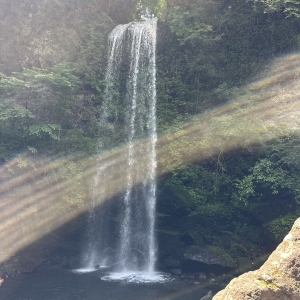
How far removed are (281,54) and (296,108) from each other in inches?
134

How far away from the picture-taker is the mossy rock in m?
12.8

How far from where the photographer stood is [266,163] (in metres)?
13.7

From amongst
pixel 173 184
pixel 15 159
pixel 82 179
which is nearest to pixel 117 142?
pixel 82 179

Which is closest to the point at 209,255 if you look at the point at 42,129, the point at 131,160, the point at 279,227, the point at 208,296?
the point at 279,227

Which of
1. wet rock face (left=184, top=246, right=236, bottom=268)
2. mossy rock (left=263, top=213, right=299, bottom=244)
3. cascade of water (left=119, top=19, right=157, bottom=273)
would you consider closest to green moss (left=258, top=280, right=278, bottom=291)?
mossy rock (left=263, top=213, right=299, bottom=244)

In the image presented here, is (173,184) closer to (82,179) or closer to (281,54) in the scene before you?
(82,179)

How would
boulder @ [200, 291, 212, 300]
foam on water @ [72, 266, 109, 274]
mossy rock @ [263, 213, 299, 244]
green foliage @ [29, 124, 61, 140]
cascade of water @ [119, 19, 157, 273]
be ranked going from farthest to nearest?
cascade of water @ [119, 19, 157, 273] < foam on water @ [72, 266, 109, 274] < green foliage @ [29, 124, 61, 140] < mossy rock @ [263, 213, 299, 244] < boulder @ [200, 291, 212, 300]


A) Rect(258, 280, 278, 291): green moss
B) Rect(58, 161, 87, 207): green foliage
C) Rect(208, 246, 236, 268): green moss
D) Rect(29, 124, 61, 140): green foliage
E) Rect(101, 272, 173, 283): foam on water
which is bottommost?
Rect(101, 272, 173, 283): foam on water

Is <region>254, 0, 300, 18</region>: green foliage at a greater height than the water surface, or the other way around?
<region>254, 0, 300, 18</region>: green foliage

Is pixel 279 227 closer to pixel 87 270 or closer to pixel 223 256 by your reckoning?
pixel 223 256

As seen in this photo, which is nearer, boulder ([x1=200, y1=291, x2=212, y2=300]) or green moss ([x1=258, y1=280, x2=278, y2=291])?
green moss ([x1=258, y1=280, x2=278, y2=291])

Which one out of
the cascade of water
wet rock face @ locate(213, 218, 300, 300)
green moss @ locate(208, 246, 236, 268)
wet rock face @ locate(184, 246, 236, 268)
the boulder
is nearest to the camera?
wet rock face @ locate(213, 218, 300, 300)

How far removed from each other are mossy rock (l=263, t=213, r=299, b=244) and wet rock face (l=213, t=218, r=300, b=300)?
9494 millimetres

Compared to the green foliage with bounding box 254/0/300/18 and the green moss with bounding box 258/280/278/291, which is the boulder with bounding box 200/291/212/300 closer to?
the green moss with bounding box 258/280/278/291
